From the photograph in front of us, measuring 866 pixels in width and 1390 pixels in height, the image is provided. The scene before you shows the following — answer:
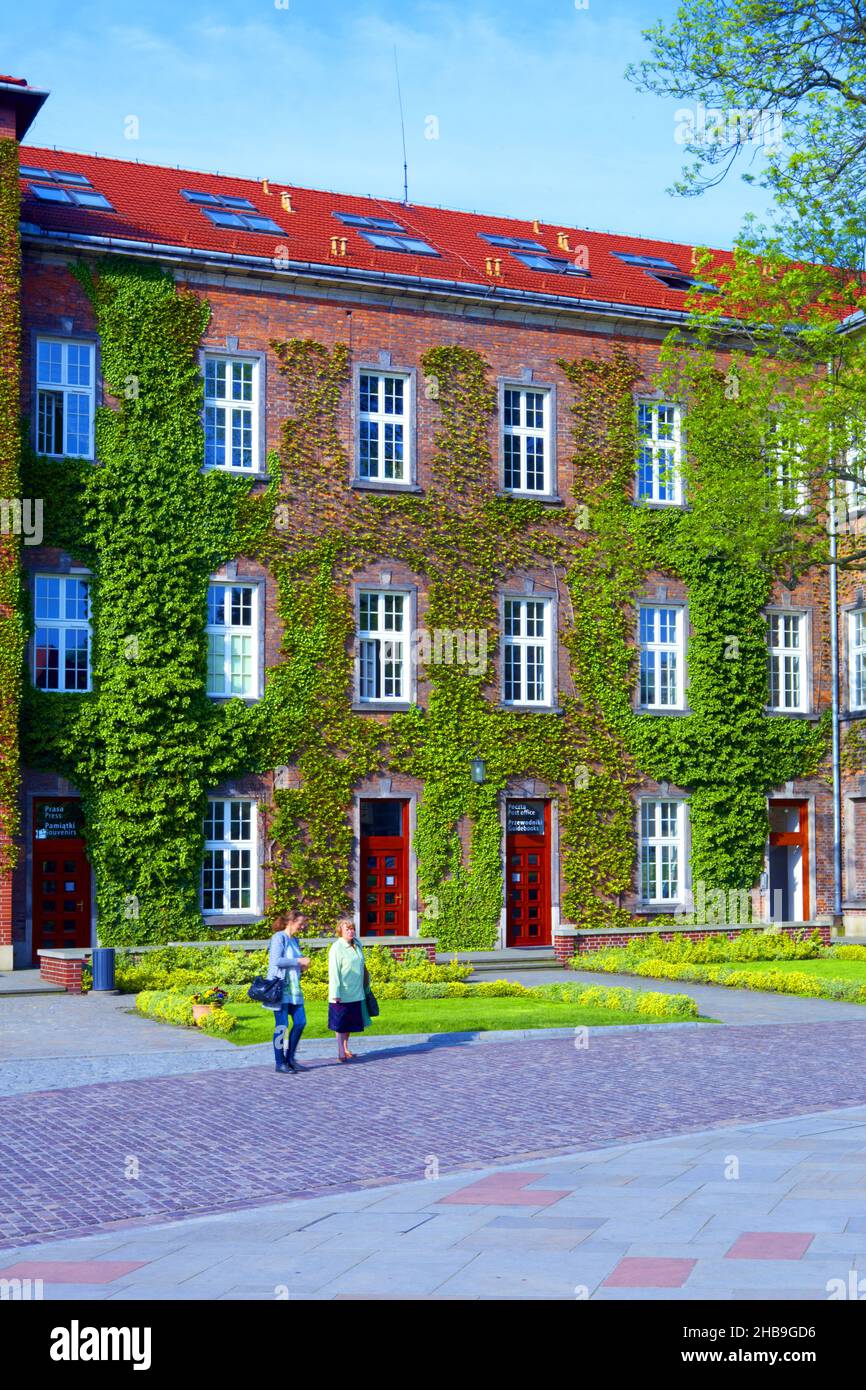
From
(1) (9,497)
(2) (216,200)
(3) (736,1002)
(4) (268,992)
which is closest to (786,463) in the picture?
(3) (736,1002)

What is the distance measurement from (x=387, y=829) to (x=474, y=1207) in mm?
23210

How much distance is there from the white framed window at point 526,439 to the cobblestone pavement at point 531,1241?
24.8 meters

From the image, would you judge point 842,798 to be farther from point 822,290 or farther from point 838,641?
point 822,290

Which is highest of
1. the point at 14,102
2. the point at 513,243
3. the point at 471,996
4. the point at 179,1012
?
the point at 513,243

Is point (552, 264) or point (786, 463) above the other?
point (552, 264)

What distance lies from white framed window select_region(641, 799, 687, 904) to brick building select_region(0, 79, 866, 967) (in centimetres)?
5

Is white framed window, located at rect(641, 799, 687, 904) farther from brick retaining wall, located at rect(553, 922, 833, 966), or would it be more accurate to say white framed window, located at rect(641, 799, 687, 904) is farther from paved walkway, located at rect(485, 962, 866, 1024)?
paved walkway, located at rect(485, 962, 866, 1024)

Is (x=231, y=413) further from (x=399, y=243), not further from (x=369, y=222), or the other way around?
(x=369, y=222)

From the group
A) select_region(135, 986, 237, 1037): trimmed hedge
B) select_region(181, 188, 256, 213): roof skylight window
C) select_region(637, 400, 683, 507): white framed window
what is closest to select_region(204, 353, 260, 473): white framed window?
select_region(181, 188, 256, 213): roof skylight window

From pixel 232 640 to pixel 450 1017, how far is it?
12.5 m

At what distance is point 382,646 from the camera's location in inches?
1331

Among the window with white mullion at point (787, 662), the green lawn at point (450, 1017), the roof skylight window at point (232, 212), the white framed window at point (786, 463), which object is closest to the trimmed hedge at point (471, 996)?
the green lawn at point (450, 1017)

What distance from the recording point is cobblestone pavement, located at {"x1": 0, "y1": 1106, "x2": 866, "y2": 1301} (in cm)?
822

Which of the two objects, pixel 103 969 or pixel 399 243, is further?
pixel 399 243
